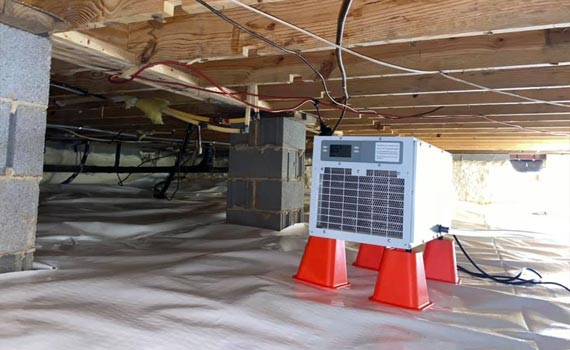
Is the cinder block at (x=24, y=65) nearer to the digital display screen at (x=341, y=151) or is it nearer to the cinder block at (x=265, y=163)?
the digital display screen at (x=341, y=151)

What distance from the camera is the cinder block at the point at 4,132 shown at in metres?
1.56

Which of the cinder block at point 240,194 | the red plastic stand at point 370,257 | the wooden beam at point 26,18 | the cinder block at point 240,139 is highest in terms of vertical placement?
the wooden beam at point 26,18

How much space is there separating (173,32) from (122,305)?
1259 millimetres

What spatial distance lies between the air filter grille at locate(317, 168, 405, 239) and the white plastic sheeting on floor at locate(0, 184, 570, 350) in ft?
1.01

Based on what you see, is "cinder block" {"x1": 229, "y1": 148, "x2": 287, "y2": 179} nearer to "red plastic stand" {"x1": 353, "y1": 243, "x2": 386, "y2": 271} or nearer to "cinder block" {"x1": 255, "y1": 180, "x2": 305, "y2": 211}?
"cinder block" {"x1": 255, "y1": 180, "x2": 305, "y2": 211}

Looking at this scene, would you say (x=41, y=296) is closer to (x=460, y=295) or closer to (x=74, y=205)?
(x=460, y=295)

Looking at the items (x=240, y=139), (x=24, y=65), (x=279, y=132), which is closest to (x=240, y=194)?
(x=240, y=139)

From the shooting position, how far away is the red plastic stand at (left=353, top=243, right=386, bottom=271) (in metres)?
2.25

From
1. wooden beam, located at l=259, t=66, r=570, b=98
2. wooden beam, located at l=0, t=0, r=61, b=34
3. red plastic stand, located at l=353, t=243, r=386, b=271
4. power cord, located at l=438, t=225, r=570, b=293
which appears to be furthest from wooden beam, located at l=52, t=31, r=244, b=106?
power cord, located at l=438, t=225, r=570, b=293

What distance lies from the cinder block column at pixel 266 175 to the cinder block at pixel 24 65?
1854 mm

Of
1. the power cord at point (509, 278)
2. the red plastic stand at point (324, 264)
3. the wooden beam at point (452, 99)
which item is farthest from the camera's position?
the wooden beam at point (452, 99)

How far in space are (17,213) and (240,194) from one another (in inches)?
75.6

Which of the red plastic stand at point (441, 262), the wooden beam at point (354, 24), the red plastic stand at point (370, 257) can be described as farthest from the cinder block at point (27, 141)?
the red plastic stand at point (441, 262)

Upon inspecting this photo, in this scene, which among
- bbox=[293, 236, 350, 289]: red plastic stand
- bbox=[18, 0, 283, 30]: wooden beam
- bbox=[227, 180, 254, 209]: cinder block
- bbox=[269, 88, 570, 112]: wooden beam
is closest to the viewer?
bbox=[18, 0, 283, 30]: wooden beam
